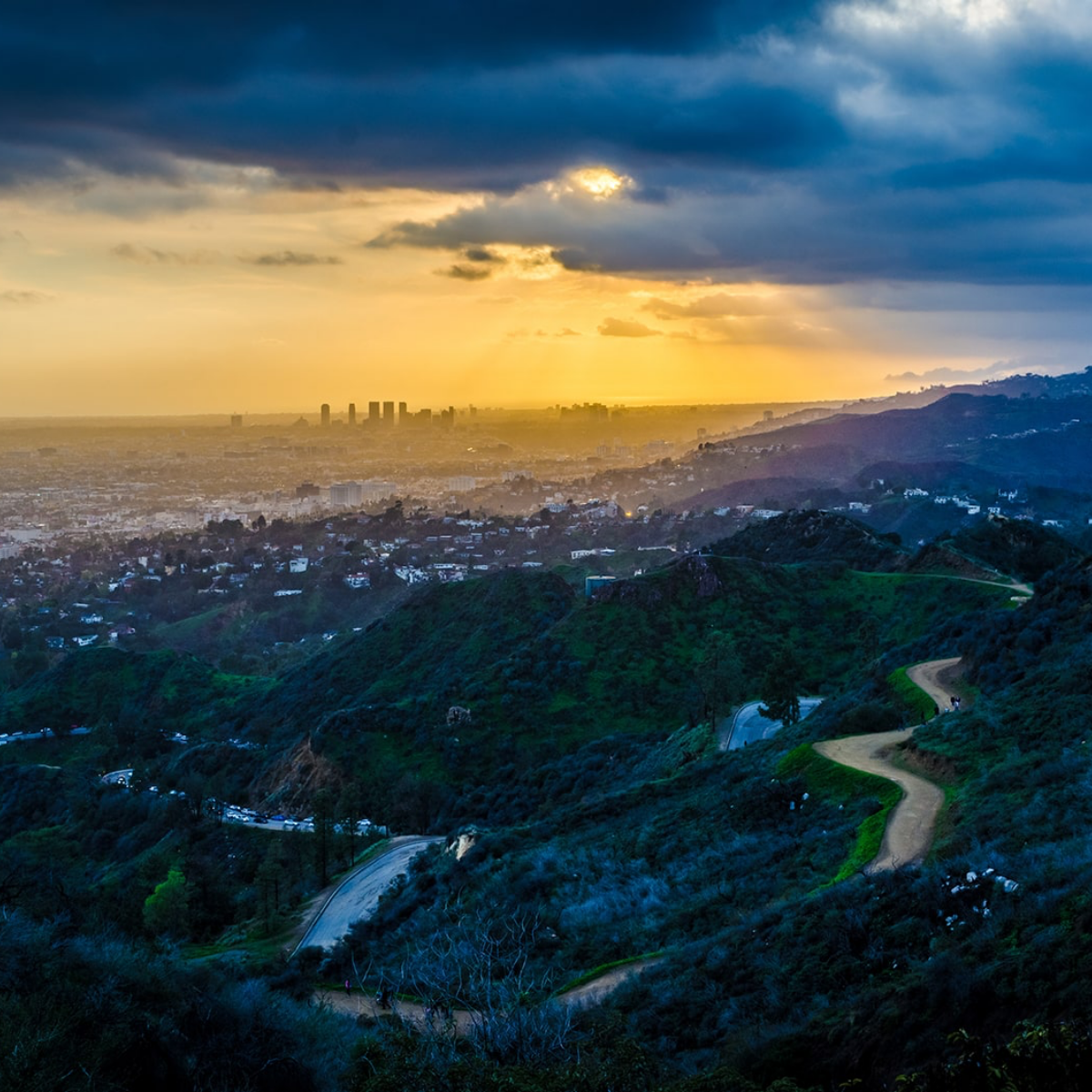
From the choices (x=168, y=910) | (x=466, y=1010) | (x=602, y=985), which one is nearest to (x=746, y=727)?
(x=168, y=910)

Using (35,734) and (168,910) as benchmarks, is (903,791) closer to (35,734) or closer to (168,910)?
(168,910)

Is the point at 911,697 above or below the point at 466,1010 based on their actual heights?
above

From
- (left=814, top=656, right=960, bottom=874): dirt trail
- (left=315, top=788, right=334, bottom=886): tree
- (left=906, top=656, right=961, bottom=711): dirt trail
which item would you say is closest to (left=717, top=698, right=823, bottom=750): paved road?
(left=906, top=656, right=961, bottom=711): dirt trail

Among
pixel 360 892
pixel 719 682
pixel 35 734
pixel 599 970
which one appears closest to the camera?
pixel 599 970

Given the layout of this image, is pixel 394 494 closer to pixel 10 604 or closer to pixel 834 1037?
pixel 10 604

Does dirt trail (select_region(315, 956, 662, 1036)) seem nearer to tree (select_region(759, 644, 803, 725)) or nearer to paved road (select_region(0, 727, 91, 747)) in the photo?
tree (select_region(759, 644, 803, 725))

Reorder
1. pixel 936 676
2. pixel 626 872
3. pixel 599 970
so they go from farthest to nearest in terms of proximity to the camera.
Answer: pixel 936 676 → pixel 626 872 → pixel 599 970

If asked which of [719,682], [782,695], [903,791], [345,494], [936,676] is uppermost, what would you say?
[345,494]

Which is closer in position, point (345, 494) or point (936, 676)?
point (936, 676)
